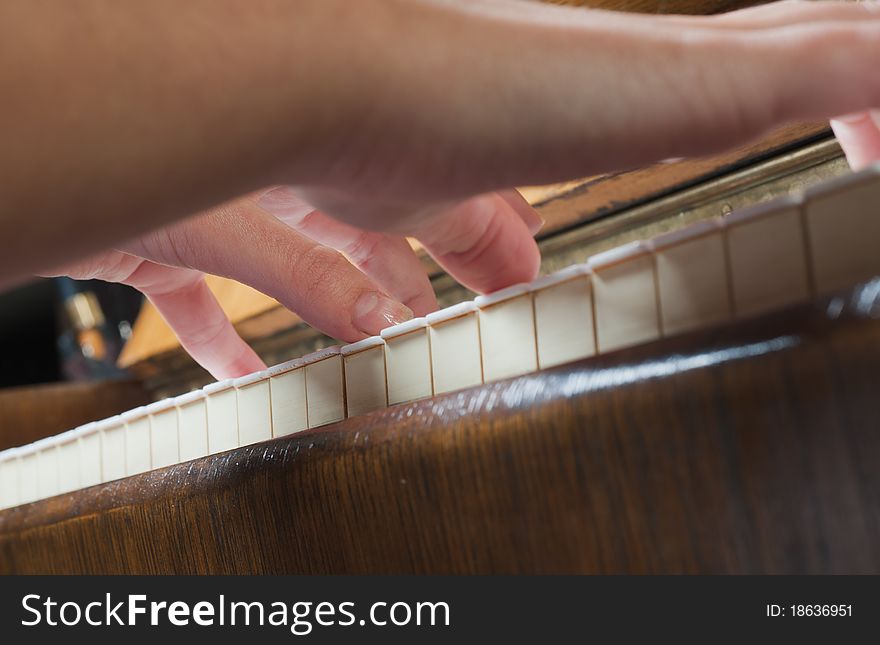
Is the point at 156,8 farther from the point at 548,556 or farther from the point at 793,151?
the point at 793,151

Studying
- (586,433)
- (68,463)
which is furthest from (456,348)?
(68,463)

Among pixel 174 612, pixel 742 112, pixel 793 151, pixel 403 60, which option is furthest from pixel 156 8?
pixel 793 151

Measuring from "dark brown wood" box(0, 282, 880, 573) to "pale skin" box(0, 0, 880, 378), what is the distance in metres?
0.10

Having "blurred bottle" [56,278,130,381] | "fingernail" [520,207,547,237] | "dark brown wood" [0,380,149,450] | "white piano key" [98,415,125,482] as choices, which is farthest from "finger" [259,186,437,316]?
"blurred bottle" [56,278,130,381]

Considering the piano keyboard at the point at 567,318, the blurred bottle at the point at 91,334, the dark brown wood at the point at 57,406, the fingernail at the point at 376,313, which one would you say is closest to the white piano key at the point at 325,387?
the piano keyboard at the point at 567,318

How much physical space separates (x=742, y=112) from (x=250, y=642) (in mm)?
384

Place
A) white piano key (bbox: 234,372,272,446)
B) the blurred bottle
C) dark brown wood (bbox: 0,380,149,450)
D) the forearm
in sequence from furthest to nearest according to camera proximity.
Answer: the blurred bottle → dark brown wood (bbox: 0,380,149,450) → white piano key (bbox: 234,372,272,446) → the forearm

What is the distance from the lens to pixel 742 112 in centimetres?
41

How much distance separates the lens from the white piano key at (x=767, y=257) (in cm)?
39

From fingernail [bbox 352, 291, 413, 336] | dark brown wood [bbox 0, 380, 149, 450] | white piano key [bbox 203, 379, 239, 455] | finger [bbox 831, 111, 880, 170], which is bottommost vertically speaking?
white piano key [bbox 203, 379, 239, 455]

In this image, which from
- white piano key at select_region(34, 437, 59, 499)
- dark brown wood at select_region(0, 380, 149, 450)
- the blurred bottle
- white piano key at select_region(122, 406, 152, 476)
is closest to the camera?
white piano key at select_region(122, 406, 152, 476)

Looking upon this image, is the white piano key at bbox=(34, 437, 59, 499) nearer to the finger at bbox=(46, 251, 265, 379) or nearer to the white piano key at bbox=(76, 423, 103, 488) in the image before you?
the white piano key at bbox=(76, 423, 103, 488)

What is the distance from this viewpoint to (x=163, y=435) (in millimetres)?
770

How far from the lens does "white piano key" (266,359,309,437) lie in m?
0.65
